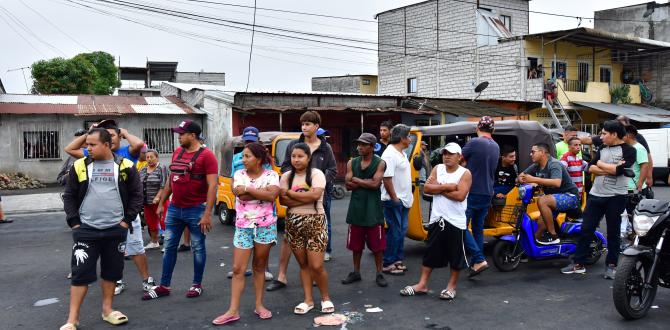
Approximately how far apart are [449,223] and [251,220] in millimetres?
2036

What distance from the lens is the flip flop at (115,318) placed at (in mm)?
4859

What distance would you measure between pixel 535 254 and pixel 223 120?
1500 centimetres

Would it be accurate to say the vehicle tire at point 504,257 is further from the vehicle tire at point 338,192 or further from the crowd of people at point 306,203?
the vehicle tire at point 338,192

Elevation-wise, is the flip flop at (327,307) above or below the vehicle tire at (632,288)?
below

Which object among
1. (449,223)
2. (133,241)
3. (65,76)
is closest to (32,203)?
(133,241)

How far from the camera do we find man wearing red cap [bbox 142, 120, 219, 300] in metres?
5.51

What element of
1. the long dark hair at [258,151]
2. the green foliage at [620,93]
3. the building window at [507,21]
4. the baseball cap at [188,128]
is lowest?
the long dark hair at [258,151]

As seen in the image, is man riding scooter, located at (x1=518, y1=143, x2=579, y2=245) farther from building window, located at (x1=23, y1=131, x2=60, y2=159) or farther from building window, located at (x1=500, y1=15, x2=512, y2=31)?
building window, located at (x1=500, y1=15, x2=512, y2=31)

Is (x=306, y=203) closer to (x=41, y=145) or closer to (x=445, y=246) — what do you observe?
(x=445, y=246)

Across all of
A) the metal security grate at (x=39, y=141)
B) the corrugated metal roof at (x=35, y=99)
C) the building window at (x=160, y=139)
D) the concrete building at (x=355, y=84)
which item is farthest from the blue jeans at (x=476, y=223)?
the concrete building at (x=355, y=84)

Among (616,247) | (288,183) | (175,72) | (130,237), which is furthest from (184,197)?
(175,72)

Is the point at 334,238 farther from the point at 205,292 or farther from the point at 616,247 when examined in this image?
the point at 616,247

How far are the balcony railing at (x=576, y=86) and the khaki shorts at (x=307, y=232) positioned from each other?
27.7m

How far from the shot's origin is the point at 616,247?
6.32 meters
